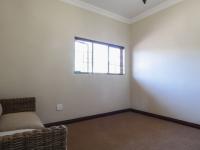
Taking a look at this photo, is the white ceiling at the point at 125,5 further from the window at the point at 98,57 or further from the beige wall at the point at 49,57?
the window at the point at 98,57

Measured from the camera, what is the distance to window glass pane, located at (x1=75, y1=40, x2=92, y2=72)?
10.8ft

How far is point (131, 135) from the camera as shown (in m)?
2.51

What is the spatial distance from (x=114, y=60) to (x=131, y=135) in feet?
7.12

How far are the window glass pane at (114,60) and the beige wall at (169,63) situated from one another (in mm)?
485

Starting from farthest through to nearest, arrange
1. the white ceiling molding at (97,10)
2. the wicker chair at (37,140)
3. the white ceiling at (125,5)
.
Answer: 1. the white ceiling at (125,5)
2. the white ceiling molding at (97,10)
3. the wicker chair at (37,140)

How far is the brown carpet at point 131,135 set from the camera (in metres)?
2.13

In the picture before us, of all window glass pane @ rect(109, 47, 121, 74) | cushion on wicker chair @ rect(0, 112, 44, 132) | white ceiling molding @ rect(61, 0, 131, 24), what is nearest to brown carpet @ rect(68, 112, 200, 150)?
cushion on wicker chair @ rect(0, 112, 44, 132)

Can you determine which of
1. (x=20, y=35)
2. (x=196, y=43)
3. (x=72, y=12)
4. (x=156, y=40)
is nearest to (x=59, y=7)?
(x=72, y=12)

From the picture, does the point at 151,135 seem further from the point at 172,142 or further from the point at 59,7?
the point at 59,7

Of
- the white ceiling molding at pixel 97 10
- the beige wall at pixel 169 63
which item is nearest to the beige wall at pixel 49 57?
the white ceiling molding at pixel 97 10

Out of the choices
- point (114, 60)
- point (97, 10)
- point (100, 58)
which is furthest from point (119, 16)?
point (100, 58)

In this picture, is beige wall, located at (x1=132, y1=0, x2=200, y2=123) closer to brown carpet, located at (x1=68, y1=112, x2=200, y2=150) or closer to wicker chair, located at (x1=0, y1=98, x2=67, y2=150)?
brown carpet, located at (x1=68, y1=112, x2=200, y2=150)

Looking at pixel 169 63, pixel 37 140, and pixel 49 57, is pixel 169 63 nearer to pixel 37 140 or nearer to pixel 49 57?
pixel 49 57

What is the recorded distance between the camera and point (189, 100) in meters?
2.99
